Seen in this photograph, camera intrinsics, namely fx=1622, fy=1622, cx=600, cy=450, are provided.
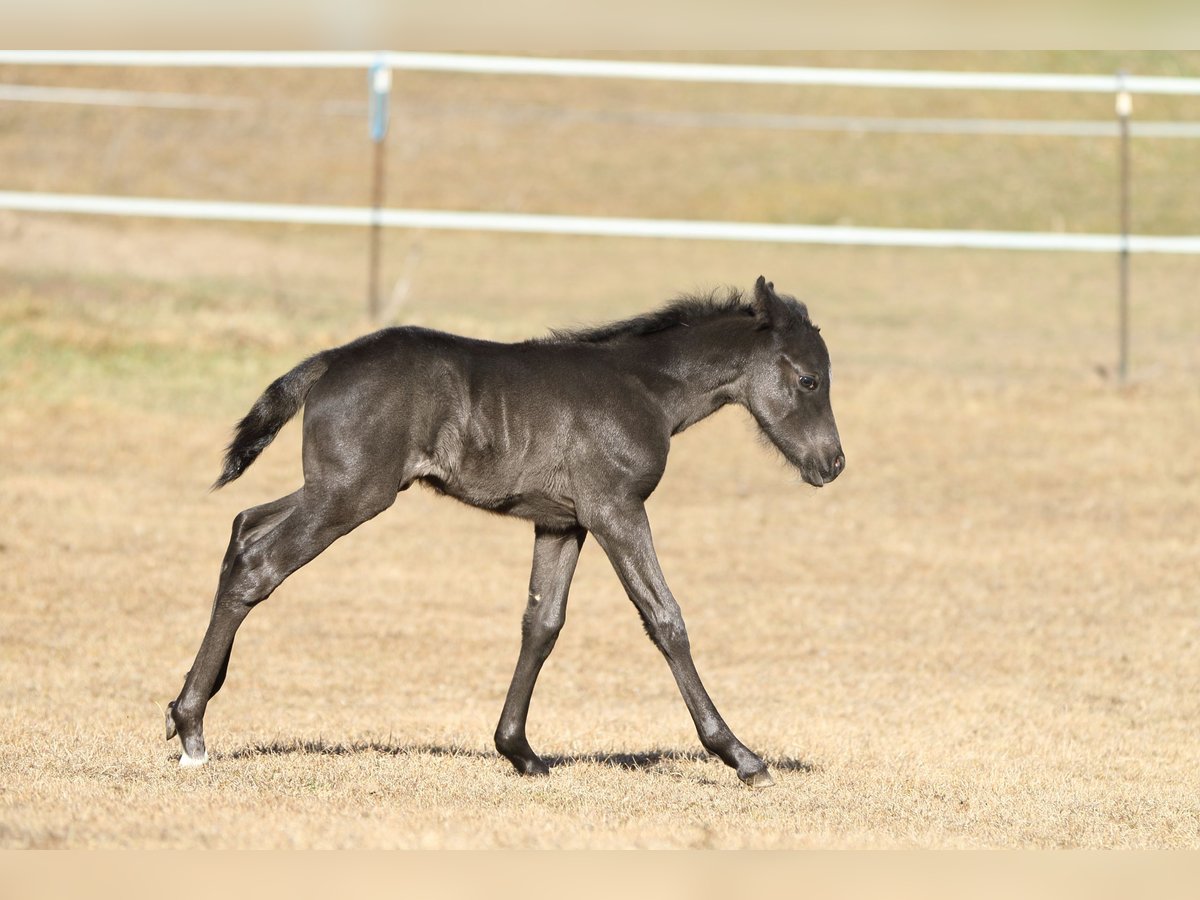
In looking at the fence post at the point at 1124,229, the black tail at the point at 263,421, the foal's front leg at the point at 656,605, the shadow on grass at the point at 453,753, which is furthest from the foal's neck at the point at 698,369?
the fence post at the point at 1124,229

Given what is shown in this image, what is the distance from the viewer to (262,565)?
259 inches

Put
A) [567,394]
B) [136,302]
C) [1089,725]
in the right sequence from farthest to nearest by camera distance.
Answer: [136,302] → [1089,725] → [567,394]

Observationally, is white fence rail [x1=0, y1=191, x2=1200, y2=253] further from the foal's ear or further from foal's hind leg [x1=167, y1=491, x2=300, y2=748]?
foal's hind leg [x1=167, y1=491, x2=300, y2=748]

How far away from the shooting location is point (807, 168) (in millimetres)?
31797

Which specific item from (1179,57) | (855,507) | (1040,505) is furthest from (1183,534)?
(1179,57)

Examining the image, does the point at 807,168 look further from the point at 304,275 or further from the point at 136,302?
the point at 136,302

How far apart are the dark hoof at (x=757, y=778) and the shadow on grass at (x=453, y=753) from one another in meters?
0.78

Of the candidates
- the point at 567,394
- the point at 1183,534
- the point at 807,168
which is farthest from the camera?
the point at 807,168

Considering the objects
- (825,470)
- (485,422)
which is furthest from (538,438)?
(825,470)

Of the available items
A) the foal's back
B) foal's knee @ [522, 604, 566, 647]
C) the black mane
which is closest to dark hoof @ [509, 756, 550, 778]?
foal's knee @ [522, 604, 566, 647]

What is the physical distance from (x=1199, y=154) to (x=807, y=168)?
8.33 m

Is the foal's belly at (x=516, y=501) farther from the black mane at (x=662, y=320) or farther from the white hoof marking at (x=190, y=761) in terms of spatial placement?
the white hoof marking at (x=190, y=761)

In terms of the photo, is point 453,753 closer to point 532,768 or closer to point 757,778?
point 532,768

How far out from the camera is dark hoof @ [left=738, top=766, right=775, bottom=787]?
22.4ft
